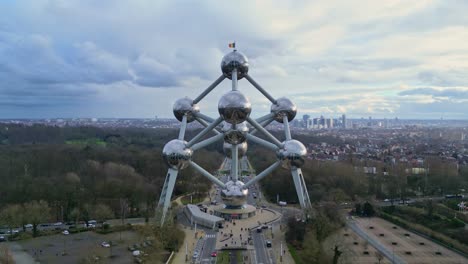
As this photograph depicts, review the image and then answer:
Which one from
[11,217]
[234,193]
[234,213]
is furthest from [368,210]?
[11,217]

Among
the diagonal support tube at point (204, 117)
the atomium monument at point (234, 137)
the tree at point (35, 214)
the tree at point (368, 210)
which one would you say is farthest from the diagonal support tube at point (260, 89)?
the tree at point (35, 214)

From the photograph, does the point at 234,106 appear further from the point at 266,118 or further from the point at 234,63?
the point at 266,118

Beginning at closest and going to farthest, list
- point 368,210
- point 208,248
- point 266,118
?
point 208,248 < point 266,118 < point 368,210

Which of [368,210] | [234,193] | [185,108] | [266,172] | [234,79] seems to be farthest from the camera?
[368,210]

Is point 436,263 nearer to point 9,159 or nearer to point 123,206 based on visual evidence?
point 123,206

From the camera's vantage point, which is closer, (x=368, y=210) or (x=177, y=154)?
(x=177, y=154)

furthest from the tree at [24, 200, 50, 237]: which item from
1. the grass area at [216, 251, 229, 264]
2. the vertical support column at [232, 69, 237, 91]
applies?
the vertical support column at [232, 69, 237, 91]

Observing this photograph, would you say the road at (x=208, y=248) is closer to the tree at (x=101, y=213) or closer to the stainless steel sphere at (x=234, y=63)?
the tree at (x=101, y=213)
